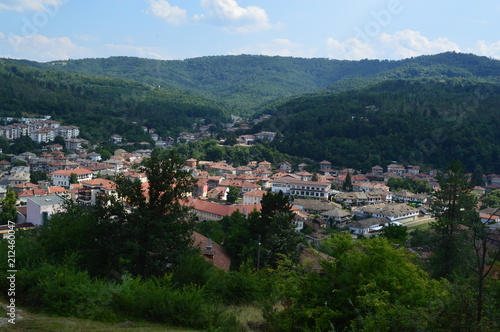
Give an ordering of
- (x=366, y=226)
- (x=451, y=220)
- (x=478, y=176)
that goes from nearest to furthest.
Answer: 1. (x=451, y=220)
2. (x=366, y=226)
3. (x=478, y=176)

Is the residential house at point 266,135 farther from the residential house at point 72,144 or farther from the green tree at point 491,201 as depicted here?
the green tree at point 491,201

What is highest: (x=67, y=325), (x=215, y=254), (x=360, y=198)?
(x=67, y=325)

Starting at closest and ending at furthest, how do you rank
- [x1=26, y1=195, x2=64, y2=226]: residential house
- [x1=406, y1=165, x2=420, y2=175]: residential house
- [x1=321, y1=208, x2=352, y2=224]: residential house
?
[x1=26, y1=195, x2=64, y2=226]: residential house
[x1=321, y1=208, x2=352, y2=224]: residential house
[x1=406, y1=165, x2=420, y2=175]: residential house

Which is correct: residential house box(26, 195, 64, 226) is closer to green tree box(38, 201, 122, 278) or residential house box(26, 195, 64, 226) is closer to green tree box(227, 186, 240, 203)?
green tree box(227, 186, 240, 203)

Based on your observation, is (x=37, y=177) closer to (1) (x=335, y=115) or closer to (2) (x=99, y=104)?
(2) (x=99, y=104)

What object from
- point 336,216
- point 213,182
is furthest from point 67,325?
point 213,182

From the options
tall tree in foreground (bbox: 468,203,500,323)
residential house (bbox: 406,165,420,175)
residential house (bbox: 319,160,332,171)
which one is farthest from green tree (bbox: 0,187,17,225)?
residential house (bbox: 406,165,420,175)
